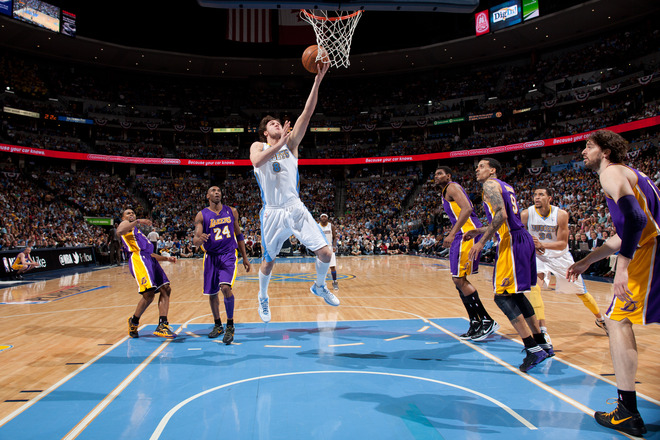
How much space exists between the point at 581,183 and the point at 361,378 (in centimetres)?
2437

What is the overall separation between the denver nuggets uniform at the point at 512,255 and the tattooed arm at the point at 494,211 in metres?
0.06

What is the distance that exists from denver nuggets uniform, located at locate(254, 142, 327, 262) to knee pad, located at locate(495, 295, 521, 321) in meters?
1.91

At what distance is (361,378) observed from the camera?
3762mm

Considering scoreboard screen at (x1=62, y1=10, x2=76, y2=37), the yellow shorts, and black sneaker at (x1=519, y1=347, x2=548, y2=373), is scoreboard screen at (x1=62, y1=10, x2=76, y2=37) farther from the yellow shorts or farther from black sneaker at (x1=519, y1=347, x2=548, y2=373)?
the yellow shorts

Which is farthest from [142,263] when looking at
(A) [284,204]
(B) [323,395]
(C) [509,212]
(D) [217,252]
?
(C) [509,212]

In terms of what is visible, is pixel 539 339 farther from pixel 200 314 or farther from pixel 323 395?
pixel 200 314

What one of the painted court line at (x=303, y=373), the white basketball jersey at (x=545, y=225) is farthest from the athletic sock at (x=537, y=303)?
the painted court line at (x=303, y=373)

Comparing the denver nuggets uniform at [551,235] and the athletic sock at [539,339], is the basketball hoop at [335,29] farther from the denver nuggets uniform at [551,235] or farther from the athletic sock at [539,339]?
the athletic sock at [539,339]

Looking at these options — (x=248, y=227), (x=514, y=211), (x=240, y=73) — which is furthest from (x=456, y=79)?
(x=514, y=211)

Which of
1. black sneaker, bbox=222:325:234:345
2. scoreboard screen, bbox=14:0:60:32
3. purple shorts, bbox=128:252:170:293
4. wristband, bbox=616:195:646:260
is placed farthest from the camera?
scoreboard screen, bbox=14:0:60:32

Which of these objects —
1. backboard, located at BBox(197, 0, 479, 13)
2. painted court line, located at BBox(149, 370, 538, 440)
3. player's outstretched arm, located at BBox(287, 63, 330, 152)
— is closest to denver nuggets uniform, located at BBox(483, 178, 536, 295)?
painted court line, located at BBox(149, 370, 538, 440)

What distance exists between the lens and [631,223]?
256 centimetres

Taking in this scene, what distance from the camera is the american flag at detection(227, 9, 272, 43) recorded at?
83.1 feet

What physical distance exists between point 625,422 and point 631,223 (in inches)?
50.2
